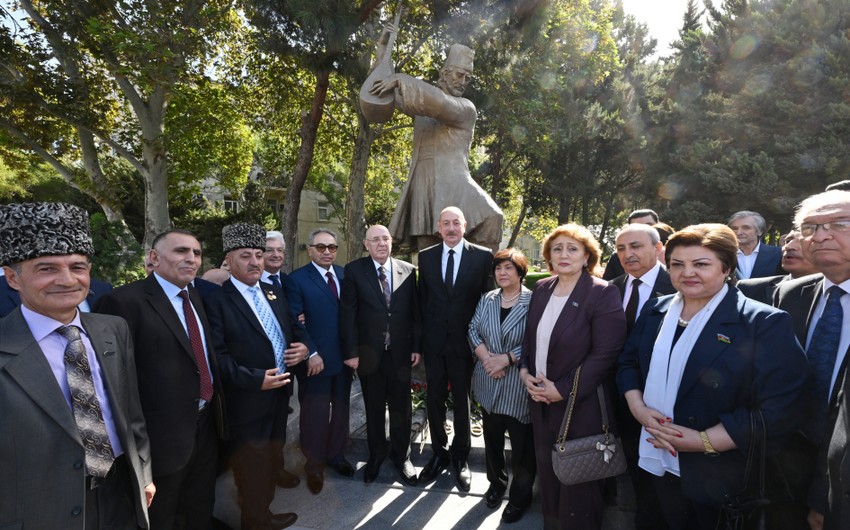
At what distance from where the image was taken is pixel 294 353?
135 inches

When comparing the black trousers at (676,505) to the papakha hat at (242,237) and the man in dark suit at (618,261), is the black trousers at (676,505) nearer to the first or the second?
the man in dark suit at (618,261)

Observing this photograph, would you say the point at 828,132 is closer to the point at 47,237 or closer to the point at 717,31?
the point at 717,31

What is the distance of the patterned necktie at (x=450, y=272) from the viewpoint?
3.77 m

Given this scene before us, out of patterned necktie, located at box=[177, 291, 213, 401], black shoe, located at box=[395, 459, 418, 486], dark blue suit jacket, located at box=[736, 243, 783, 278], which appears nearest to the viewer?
patterned necktie, located at box=[177, 291, 213, 401]

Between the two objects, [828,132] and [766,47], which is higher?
[766,47]

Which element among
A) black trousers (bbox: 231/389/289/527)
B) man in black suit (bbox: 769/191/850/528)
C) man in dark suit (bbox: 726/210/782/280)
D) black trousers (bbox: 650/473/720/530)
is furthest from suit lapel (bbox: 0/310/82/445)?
man in dark suit (bbox: 726/210/782/280)

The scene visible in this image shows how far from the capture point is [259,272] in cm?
326

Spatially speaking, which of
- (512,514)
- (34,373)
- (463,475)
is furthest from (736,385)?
(34,373)

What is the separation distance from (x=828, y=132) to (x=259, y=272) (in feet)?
61.5

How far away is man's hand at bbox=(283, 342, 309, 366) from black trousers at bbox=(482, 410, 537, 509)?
1.44 meters

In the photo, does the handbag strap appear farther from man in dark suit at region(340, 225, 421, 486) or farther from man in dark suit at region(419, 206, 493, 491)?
man in dark suit at region(340, 225, 421, 486)

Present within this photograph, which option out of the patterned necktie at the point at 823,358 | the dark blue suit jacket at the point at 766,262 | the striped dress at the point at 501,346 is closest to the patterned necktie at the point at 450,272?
the striped dress at the point at 501,346

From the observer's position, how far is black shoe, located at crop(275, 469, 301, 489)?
3799 millimetres

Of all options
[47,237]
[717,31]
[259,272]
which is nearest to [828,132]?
[717,31]
